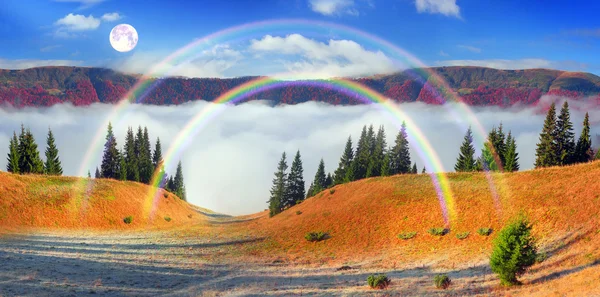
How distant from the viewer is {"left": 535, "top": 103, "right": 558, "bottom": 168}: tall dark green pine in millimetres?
69925

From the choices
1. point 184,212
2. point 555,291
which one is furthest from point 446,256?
point 184,212

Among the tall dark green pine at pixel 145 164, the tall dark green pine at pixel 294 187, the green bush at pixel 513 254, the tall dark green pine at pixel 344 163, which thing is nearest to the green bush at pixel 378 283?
the green bush at pixel 513 254

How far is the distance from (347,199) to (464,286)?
1338 inches

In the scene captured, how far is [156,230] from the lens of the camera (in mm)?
57312

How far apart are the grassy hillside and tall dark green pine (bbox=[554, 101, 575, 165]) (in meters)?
71.8

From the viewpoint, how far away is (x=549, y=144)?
70500 millimetres

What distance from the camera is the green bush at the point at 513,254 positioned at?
848 inches

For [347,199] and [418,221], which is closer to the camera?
[418,221]

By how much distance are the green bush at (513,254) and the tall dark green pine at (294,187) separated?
2504 inches

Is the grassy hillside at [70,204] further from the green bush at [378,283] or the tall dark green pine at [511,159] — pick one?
the tall dark green pine at [511,159]

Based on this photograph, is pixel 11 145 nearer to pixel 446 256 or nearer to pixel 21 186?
pixel 21 186

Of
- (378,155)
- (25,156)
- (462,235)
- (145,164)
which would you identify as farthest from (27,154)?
(462,235)

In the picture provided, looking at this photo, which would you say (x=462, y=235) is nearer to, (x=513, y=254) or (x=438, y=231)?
(x=438, y=231)

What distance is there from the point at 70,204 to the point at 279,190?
4114 centimetres
